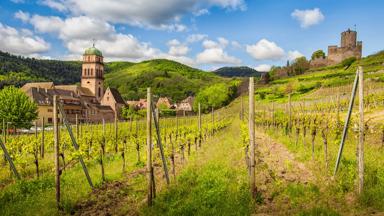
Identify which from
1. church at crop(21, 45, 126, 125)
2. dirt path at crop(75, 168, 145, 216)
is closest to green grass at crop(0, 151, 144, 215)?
dirt path at crop(75, 168, 145, 216)

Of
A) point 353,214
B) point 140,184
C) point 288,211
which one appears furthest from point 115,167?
point 353,214

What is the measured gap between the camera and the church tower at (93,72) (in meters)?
104

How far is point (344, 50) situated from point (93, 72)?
86.5 meters

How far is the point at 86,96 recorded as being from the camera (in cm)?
9756

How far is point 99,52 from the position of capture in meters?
109

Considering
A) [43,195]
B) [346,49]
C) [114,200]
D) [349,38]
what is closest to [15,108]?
[43,195]

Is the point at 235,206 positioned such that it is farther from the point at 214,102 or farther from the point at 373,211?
the point at 214,102

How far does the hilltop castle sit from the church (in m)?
72.6

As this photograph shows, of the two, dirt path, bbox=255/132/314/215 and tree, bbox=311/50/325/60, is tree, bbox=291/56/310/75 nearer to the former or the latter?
tree, bbox=311/50/325/60

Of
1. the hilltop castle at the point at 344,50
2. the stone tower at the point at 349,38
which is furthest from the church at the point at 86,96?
the stone tower at the point at 349,38

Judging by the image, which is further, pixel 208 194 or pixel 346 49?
pixel 346 49

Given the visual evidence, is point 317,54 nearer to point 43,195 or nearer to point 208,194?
point 208,194

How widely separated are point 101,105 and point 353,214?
93223 mm

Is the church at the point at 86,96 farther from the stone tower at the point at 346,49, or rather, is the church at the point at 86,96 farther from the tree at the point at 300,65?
the stone tower at the point at 346,49
